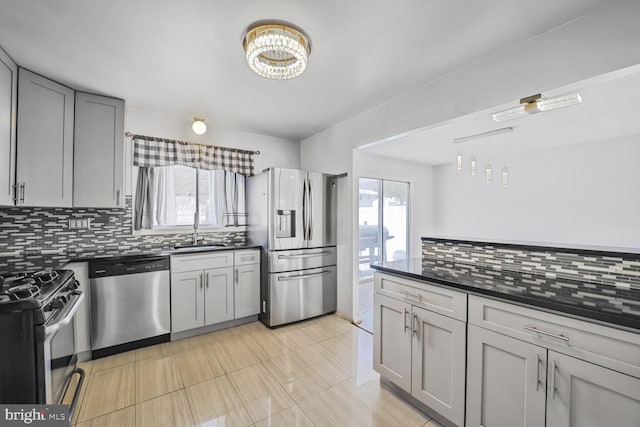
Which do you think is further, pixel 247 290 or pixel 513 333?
pixel 247 290

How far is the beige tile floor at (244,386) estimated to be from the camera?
1.70 metres

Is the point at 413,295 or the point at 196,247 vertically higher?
the point at 196,247

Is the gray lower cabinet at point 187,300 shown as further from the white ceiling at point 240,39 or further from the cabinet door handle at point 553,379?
the cabinet door handle at point 553,379

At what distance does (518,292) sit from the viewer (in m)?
1.34

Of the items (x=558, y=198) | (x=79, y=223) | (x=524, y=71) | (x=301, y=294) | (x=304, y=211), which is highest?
(x=524, y=71)

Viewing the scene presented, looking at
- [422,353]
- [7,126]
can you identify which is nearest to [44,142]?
[7,126]

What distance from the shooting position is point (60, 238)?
2.57 meters

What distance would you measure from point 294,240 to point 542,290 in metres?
2.32

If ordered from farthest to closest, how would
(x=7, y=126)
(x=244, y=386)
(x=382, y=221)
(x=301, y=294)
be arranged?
(x=382, y=221), (x=301, y=294), (x=244, y=386), (x=7, y=126)

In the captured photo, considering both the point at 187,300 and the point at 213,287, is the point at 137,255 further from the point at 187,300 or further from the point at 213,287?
the point at 213,287

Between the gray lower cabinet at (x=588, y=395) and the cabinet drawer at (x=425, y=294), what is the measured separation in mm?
422

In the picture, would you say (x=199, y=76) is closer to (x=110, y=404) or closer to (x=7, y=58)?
(x=7, y=58)

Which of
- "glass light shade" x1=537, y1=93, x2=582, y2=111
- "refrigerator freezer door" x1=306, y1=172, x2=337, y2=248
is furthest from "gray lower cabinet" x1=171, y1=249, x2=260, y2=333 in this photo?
"glass light shade" x1=537, y1=93, x2=582, y2=111

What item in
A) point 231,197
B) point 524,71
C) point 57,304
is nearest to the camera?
point 57,304
